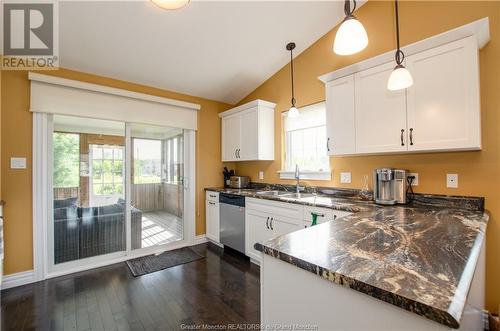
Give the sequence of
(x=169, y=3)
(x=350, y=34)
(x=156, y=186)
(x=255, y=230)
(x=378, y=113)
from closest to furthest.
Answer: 1. (x=350, y=34)
2. (x=169, y=3)
3. (x=378, y=113)
4. (x=255, y=230)
5. (x=156, y=186)

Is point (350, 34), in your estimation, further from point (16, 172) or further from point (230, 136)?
point (16, 172)

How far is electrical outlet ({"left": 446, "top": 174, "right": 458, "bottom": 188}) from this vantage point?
2042 millimetres

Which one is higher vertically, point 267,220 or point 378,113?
point 378,113

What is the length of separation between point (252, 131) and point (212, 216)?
1545 millimetres

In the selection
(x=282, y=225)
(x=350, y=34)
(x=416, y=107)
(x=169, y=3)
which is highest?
(x=169, y=3)

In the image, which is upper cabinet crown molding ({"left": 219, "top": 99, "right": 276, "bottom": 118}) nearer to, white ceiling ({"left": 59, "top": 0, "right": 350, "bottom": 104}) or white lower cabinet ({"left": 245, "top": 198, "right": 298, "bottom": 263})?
white ceiling ({"left": 59, "top": 0, "right": 350, "bottom": 104})

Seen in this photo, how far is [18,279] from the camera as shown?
2572 millimetres

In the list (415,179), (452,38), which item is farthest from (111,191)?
(452,38)

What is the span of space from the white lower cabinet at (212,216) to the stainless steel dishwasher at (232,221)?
0.13 meters

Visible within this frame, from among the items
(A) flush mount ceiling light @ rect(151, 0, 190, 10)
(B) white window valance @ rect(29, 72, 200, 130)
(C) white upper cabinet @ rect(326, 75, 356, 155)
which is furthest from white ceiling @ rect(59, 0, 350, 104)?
(C) white upper cabinet @ rect(326, 75, 356, 155)

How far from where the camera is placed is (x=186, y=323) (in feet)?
6.41

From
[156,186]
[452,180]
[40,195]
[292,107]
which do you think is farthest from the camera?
[156,186]

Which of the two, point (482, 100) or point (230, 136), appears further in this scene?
point (230, 136)

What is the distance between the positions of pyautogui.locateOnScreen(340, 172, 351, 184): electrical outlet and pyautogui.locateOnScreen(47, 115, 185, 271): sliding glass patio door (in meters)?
2.51
